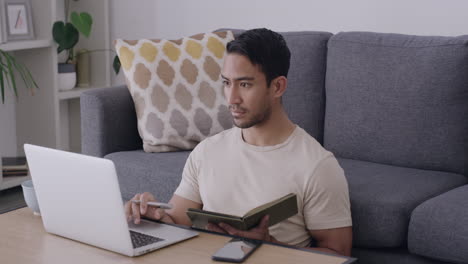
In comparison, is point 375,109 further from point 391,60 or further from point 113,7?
point 113,7

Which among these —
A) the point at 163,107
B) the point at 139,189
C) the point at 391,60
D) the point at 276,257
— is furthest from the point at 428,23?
the point at 276,257

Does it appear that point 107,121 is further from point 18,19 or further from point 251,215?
point 251,215

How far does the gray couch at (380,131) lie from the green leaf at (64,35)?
113 cm

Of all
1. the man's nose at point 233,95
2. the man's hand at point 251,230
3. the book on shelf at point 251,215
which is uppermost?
the man's nose at point 233,95

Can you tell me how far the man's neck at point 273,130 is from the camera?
1.95 m

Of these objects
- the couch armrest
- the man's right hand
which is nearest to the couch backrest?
the couch armrest

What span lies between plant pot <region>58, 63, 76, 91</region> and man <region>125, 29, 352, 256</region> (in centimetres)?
240

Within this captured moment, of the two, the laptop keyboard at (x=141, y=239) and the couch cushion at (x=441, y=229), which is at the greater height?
the laptop keyboard at (x=141, y=239)

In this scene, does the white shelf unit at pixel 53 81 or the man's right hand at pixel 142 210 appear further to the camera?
the white shelf unit at pixel 53 81

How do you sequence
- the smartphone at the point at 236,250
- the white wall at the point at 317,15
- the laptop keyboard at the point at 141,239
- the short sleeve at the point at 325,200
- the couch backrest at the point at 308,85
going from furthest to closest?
the white wall at the point at 317,15 → the couch backrest at the point at 308,85 → the short sleeve at the point at 325,200 → the laptop keyboard at the point at 141,239 → the smartphone at the point at 236,250

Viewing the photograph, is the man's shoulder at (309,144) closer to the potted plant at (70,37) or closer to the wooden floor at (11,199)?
the wooden floor at (11,199)

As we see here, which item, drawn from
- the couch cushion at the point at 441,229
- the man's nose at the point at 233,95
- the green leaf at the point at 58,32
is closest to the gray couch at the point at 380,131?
the couch cushion at the point at 441,229

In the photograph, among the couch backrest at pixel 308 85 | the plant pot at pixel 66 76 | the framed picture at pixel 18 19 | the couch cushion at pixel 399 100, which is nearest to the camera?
the couch cushion at pixel 399 100

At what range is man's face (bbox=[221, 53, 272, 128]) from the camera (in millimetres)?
1896
